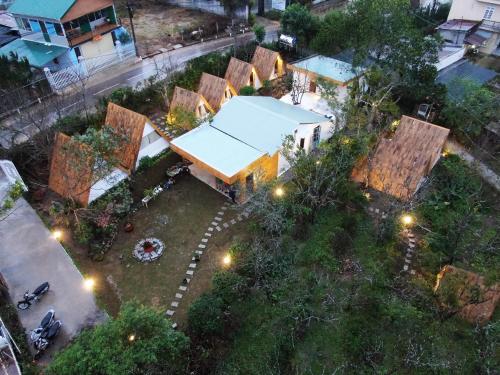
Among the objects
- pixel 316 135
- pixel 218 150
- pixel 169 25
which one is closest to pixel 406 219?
pixel 316 135

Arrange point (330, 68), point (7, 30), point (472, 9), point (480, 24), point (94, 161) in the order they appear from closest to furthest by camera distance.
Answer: point (94, 161) < point (330, 68) < point (480, 24) < point (472, 9) < point (7, 30)

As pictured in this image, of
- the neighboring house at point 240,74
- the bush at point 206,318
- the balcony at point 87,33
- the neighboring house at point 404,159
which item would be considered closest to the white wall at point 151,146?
the neighboring house at point 240,74

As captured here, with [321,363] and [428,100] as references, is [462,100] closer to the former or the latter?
[428,100]

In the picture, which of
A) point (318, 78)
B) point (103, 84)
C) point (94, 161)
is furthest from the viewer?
point (103, 84)

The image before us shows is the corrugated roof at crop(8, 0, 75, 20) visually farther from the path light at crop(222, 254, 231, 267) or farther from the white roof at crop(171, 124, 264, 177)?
the path light at crop(222, 254, 231, 267)

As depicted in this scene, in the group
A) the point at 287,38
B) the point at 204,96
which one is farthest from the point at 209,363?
the point at 287,38

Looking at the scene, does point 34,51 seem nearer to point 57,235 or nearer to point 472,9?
point 57,235

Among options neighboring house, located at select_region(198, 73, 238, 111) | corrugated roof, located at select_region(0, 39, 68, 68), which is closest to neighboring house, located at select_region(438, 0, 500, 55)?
neighboring house, located at select_region(198, 73, 238, 111)
